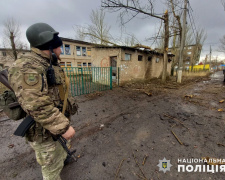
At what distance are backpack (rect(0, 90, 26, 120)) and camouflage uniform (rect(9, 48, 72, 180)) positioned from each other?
221mm

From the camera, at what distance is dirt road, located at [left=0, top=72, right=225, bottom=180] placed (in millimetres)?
1646

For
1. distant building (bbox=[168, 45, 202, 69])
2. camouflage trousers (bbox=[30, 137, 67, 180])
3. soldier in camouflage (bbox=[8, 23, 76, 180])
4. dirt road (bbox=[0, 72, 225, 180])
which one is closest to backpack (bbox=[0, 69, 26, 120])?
soldier in camouflage (bbox=[8, 23, 76, 180])

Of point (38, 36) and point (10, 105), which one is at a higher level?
point (38, 36)

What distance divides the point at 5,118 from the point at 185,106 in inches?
264

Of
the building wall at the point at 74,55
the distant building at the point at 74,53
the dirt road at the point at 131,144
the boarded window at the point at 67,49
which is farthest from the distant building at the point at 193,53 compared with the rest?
the boarded window at the point at 67,49

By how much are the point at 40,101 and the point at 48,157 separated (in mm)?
770

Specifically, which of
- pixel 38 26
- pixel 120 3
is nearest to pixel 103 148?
pixel 38 26

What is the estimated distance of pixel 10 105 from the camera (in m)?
1.04

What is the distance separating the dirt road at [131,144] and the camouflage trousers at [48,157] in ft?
1.49

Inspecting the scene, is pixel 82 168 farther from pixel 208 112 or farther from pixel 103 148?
pixel 208 112

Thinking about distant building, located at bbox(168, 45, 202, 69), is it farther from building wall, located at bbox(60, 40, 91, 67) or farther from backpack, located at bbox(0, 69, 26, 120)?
backpack, located at bbox(0, 69, 26, 120)

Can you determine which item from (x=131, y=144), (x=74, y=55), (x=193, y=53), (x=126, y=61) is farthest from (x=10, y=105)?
(x=193, y=53)

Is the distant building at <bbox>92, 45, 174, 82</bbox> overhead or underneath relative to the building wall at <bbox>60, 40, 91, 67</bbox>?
underneath

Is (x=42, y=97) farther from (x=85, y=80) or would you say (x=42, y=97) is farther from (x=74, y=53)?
(x=74, y=53)
